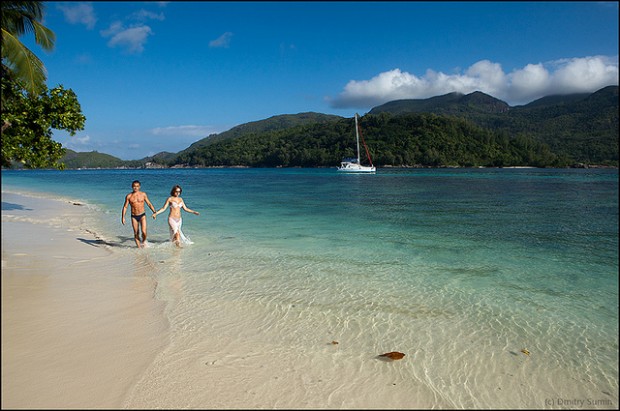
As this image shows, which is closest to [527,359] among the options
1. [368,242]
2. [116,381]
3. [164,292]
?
[116,381]

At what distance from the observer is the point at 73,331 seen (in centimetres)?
486

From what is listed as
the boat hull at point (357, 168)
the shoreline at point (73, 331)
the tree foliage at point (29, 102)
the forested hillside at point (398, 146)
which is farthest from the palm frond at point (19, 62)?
the forested hillside at point (398, 146)

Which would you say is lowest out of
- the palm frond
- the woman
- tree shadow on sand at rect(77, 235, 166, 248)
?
tree shadow on sand at rect(77, 235, 166, 248)

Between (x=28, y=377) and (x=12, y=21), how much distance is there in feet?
→ 58.3

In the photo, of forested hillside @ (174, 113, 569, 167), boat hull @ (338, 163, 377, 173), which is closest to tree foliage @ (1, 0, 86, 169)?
boat hull @ (338, 163, 377, 173)

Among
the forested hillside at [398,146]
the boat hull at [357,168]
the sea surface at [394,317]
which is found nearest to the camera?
the sea surface at [394,317]

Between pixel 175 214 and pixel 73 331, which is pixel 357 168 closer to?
pixel 175 214

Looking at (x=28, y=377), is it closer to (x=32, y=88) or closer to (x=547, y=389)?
(x=547, y=389)

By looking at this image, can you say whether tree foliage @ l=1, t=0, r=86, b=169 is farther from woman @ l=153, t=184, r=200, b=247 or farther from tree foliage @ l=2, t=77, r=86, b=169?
woman @ l=153, t=184, r=200, b=247

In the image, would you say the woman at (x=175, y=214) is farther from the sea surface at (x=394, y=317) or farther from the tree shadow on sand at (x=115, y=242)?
the tree shadow on sand at (x=115, y=242)

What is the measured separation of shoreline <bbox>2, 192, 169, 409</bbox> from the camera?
9.21 feet

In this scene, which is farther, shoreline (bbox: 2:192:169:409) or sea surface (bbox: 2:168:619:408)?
sea surface (bbox: 2:168:619:408)

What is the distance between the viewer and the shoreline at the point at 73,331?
9.21 ft

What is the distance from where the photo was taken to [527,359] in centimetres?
506
